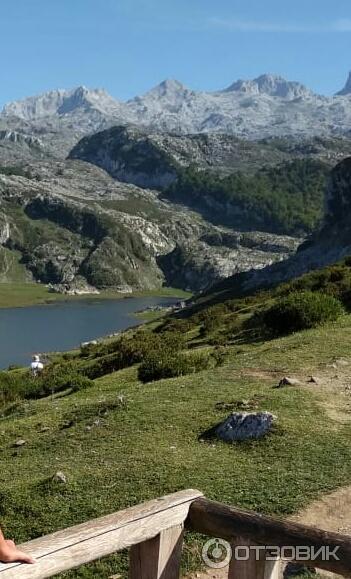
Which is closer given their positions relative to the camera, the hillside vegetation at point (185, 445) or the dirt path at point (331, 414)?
the dirt path at point (331, 414)

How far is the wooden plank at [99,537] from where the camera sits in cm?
506

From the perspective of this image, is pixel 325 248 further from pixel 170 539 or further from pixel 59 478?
pixel 170 539

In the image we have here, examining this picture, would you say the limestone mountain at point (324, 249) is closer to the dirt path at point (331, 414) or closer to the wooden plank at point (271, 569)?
the dirt path at point (331, 414)

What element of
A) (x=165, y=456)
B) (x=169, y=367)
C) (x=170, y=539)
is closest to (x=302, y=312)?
(x=169, y=367)

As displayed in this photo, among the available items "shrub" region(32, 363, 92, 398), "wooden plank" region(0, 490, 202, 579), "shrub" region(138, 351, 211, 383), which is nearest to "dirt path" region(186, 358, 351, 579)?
"wooden plank" region(0, 490, 202, 579)

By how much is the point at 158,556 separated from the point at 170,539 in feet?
0.60

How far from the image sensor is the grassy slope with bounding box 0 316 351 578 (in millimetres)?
12297

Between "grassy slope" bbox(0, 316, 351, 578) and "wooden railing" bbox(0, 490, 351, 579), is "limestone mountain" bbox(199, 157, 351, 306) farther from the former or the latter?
"wooden railing" bbox(0, 490, 351, 579)

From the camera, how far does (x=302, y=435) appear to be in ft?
49.8

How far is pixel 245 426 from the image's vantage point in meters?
15.4

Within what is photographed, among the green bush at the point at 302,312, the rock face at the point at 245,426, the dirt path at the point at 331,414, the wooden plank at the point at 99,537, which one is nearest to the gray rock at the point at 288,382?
the dirt path at the point at 331,414

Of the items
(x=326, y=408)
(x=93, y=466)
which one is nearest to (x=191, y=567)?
(x=93, y=466)

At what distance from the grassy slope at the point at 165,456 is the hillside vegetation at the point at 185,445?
3 cm

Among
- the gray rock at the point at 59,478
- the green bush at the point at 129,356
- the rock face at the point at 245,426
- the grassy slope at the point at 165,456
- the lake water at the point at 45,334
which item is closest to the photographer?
the grassy slope at the point at 165,456
